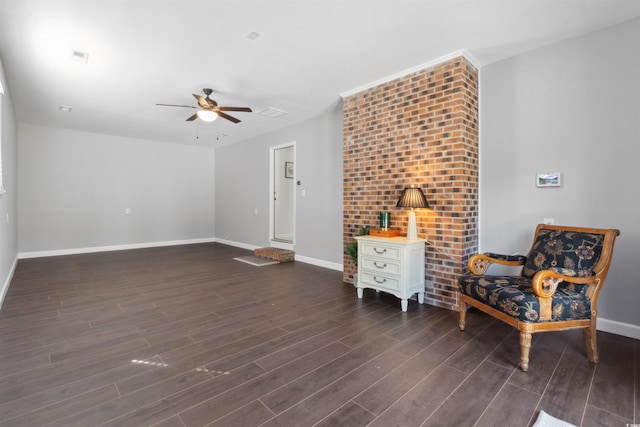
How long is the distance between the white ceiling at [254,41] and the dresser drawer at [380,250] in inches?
76.6

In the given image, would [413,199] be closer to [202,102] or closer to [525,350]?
[525,350]

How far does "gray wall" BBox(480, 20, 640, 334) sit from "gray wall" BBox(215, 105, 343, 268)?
7.32 ft

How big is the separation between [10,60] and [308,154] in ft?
12.4

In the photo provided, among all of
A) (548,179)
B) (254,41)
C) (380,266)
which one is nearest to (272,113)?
(254,41)

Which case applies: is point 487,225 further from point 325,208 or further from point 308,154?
point 308,154

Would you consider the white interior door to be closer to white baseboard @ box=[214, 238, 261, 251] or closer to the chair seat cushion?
white baseboard @ box=[214, 238, 261, 251]

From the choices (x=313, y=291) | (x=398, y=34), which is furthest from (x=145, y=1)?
(x=313, y=291)

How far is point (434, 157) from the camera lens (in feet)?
10.7

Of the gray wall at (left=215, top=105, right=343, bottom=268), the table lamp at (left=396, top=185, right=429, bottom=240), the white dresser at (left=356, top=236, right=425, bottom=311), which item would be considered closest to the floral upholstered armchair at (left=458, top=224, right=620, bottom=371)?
the white dresser at (left=356, top=236, right=425, bottom=311)

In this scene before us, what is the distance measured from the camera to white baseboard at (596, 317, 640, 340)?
8.17ft

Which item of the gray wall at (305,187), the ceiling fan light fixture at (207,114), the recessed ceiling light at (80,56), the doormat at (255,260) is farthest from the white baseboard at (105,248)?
the recessed ceiling light at (80,56)

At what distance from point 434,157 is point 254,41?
2109 millimetres

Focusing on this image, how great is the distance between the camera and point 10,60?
3189 mm

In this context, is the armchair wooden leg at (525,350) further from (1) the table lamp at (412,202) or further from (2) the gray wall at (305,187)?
(2) the gray wall at (305,187)
